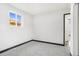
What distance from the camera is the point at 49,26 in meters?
4.57

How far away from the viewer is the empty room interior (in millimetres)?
2904

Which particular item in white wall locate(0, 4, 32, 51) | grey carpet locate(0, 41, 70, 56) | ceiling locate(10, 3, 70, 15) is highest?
ceiling locate(10, 3, 70, 15)

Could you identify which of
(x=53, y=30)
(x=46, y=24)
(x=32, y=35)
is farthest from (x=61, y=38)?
(x=32, y=35)

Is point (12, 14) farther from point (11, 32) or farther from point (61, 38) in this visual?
point (61, 38)

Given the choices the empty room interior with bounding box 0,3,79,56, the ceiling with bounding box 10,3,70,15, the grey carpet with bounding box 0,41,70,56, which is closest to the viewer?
the grey carpet with bounding box 0,41,70,56

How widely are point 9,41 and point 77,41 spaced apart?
9.74 ft

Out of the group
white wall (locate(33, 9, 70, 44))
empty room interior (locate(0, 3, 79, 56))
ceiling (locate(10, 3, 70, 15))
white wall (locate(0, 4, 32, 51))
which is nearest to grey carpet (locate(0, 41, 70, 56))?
empty room interior (locate(0, 3, 79, 56))

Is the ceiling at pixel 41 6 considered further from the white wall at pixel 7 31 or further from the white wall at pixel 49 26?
the white wall at pixel 49 26

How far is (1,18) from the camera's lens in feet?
9.42

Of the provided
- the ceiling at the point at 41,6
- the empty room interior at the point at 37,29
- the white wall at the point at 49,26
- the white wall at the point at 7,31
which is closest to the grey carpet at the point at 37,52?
the empty room interior at the point at 37,29

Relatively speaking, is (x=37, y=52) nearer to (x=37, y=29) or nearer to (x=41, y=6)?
(x=41, y=6)

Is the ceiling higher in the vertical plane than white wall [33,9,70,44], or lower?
higher

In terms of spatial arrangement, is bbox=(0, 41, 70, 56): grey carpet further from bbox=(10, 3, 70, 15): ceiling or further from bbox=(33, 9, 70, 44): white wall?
bbox=(10, 3, 70, 15): ceiling

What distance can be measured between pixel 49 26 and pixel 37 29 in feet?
3.60
